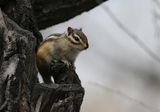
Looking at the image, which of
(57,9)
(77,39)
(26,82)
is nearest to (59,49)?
(77,39)

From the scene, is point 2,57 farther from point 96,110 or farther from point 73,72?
point 96,110

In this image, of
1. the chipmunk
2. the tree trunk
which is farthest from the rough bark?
the tree trunk

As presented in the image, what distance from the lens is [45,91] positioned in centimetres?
361

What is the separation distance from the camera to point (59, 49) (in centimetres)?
403

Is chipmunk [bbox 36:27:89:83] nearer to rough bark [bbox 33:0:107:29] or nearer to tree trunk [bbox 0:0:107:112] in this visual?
tree trunk [bbox 0:0:107:112]

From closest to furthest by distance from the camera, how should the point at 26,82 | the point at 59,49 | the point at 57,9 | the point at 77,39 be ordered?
the point at 26,82
the point at 59,49
the point at 77,39
the point at 57,9

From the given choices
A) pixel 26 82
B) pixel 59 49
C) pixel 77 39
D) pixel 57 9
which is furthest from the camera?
pixel 57 9

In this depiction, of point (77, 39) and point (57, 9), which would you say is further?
point (57, 9)

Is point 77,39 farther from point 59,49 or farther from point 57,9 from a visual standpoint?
point 57,9

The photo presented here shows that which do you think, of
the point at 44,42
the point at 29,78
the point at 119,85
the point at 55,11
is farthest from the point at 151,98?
the point at 29,78

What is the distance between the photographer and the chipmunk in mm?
3941

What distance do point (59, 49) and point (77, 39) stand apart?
0.52 feet

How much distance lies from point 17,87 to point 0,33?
1.06ft

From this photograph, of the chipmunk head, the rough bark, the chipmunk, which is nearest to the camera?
the chipmunk
